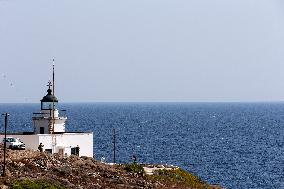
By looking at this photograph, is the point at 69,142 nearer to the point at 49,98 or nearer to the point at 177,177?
the point at 49,98

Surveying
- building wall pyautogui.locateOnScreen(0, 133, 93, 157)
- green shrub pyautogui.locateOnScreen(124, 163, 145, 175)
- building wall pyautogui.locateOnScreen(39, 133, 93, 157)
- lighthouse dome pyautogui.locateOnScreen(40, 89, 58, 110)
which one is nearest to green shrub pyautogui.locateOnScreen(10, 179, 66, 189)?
green shrub pyautogui.locateOnScreen(124, 163, 145, 175)

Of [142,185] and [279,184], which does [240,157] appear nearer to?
[279,184]

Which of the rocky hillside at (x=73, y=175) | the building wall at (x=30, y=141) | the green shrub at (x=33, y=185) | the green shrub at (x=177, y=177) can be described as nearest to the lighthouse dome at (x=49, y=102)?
the building wall at (x=30, y=141)

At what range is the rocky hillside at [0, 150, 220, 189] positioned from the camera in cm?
5066

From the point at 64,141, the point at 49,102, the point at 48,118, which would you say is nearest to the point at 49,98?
the point at 49,102

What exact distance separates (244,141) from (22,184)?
120 m

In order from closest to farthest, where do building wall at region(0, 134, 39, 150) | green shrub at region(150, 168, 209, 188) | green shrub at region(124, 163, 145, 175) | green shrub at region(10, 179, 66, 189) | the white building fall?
green shrub at region(10, 179, 66, 189) → green shrub at region(124, 163, 145, 175) → green shrub at region(150, 168, 209, 188) → building wall at region(0, 134, 39, 150) → the white building

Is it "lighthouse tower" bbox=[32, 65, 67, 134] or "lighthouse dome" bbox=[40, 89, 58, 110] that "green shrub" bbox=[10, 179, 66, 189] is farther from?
"lighthouse dome" bbox=[40, 89, 58, 110]

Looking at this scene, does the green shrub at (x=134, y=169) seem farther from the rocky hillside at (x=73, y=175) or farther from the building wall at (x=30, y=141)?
the building wall at (x=30, y=141)

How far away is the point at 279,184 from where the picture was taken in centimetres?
8950

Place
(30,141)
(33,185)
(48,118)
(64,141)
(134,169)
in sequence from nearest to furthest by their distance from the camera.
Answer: (33,185) → (134,169) → (30,141) → (64,141) → (48,118)

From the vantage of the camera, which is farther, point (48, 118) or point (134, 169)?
point (48, 118)

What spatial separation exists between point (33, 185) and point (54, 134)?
62.3 feet

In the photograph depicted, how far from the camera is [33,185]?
48875mm
